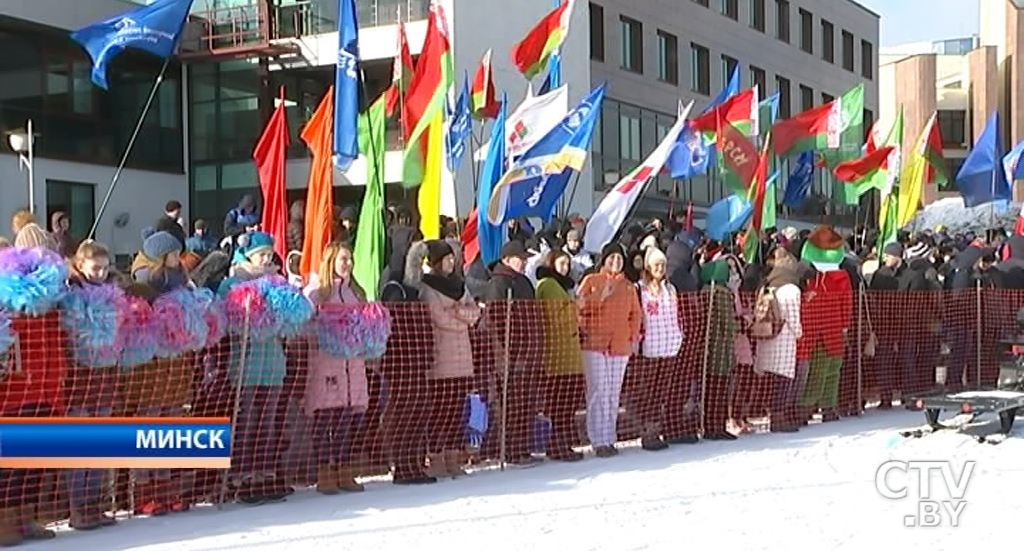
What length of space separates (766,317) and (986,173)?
8877 millimetres

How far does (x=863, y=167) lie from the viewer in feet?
53.4

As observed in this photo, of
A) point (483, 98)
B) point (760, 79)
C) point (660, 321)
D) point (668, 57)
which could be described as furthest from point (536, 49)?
point (760, 79)

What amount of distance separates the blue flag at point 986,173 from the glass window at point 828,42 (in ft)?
90.8

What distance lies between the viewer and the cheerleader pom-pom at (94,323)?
22.9 ft

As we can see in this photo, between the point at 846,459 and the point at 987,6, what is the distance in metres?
65.3

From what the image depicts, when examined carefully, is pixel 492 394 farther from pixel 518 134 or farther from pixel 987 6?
pixel 987 6

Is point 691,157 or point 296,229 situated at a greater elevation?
point 691,157

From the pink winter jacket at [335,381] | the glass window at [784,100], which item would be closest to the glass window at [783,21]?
the glass window at [784,100]

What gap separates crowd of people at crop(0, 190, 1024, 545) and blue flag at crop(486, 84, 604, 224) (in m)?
0.73

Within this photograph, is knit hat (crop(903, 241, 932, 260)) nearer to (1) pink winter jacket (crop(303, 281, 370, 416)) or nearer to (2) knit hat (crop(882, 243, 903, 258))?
(2) knit hat (crop(882, 243, 903, 258))

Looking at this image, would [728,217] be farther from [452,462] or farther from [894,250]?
[452,462]

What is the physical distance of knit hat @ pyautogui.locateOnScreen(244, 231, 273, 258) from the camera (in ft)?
26.9

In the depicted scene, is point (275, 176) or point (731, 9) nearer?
point (275, 176)

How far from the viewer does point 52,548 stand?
22.1 feet
